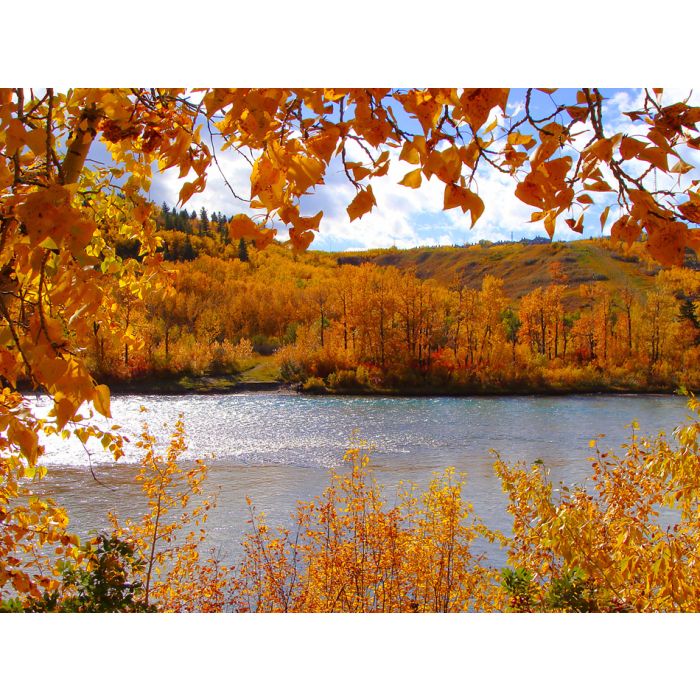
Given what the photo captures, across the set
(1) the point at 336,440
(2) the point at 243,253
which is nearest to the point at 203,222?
(2) the point at 243,253

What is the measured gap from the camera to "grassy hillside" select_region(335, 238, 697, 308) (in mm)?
2512

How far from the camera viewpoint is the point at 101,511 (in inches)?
87.1

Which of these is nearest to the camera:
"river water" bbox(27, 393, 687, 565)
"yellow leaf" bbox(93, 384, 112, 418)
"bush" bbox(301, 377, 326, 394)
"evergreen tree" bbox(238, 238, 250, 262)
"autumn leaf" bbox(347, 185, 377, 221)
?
"yellow leaf" bbox(93, 384, 112, 418)

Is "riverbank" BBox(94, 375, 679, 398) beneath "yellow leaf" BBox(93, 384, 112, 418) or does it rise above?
beneath

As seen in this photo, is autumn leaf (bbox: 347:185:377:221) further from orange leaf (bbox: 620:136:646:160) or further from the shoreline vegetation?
the shoreline vegetation

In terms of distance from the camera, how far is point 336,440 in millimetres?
2678

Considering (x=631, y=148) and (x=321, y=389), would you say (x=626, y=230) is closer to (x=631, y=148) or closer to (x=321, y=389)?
(x=631, y=148)

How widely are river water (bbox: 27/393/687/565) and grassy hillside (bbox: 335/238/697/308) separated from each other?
489 mm

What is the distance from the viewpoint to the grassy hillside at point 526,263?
8.24 feet

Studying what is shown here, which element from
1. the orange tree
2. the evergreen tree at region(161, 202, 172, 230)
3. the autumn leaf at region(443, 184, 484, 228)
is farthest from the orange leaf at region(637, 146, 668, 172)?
the evergreen tree at region(161, 202, 172, 230)

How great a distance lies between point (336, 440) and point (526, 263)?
1.11m

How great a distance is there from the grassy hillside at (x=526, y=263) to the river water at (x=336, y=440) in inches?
19.2
